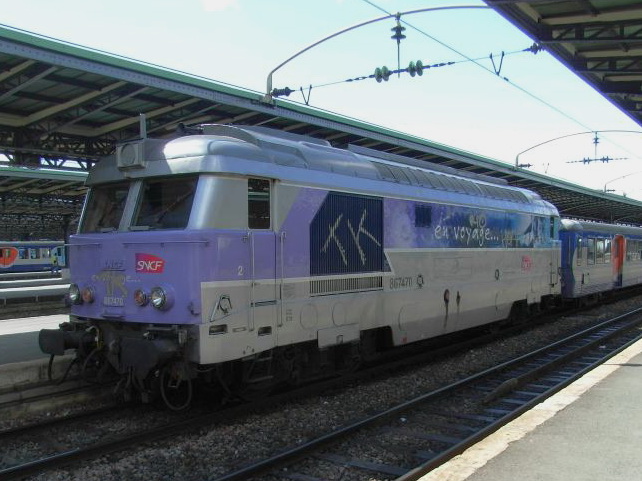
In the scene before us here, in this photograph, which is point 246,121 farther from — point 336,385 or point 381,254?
point 336,385

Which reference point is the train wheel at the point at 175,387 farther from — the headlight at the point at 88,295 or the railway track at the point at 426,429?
the railway track at the point at 426,429

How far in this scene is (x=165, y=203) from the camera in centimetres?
676

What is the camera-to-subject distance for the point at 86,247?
283 inches

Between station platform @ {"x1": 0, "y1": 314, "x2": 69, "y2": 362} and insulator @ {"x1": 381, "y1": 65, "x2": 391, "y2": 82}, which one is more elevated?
insulator @ {"x1": 381, "y1": 65, "x2": 391, "y2": 82}

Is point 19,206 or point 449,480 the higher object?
point 19,206

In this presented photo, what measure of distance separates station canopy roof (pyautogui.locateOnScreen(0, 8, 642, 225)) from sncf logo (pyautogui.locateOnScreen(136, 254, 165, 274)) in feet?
13.5

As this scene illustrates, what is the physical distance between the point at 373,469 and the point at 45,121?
9917 millimetres

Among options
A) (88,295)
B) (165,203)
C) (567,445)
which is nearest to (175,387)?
(88,295)

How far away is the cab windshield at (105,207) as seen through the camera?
Result: 7.25 meters

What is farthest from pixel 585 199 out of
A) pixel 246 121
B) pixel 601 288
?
pixel 246 121

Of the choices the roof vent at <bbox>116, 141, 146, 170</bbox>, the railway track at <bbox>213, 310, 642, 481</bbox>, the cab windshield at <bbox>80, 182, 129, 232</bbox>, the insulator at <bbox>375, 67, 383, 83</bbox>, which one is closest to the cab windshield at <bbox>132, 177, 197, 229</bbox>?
the roof vent at <bbox>116, 141, 146, 170</bbox>

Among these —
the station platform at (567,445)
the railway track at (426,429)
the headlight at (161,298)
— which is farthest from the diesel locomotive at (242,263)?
the station platform at (567,445)

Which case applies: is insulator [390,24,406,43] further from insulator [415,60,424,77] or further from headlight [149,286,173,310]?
headlight [149,286,173,310]

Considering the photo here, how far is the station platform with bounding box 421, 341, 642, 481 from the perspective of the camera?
4.34 m
